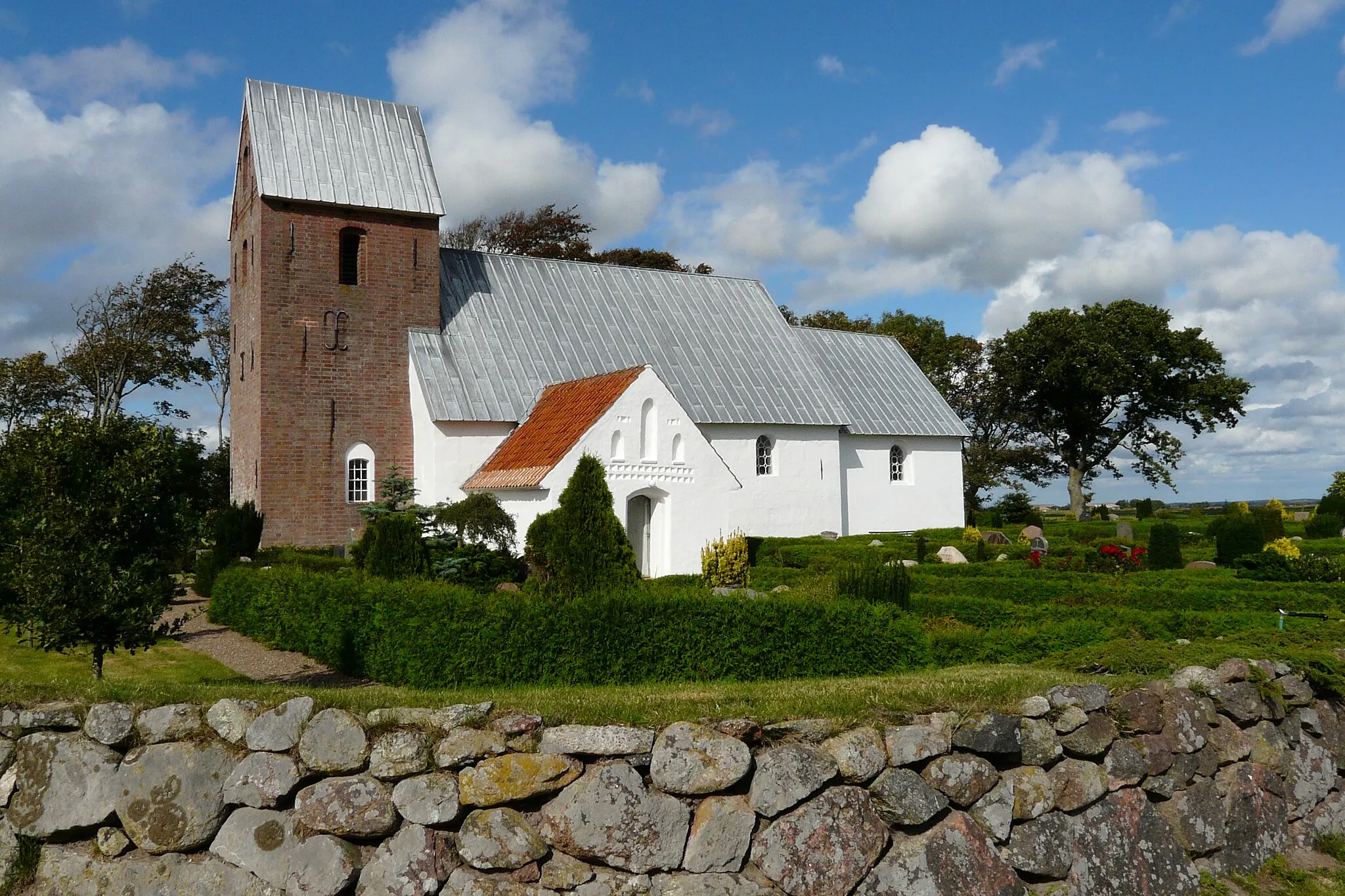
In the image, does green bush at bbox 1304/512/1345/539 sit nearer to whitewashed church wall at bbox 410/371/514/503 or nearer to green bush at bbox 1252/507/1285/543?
green bush at bbox 1252/507/1285/543

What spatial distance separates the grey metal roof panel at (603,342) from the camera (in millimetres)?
19672

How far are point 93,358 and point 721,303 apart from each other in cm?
2166

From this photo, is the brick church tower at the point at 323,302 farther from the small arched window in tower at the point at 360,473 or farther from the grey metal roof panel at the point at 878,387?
the grey metal roof panel at the point at 878,387

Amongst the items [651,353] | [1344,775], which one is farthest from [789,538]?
[1344,775]

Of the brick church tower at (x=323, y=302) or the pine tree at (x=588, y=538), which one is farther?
the brick church tower at (x=323, y=302)

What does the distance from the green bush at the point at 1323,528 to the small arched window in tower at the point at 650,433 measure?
18336 mm

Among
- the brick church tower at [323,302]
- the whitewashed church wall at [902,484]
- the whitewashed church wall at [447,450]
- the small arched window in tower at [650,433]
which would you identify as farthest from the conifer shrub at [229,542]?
the whitewashed church wall at [902,484]

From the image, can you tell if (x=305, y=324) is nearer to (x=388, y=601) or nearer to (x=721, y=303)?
(x=721, y=303)

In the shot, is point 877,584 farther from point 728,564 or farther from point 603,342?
point 603,342

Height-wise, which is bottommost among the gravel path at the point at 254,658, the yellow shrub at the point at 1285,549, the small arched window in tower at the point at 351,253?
the gravel path at the point at 254,658

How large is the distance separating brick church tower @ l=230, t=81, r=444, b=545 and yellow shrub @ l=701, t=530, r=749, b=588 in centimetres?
711

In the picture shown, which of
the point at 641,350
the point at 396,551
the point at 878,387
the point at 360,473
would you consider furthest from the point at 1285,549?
the point at 360,473

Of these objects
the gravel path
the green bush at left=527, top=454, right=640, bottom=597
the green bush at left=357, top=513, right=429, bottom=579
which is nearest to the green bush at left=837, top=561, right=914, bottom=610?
the green bush at left=527, top=454, right=640, bottom=597

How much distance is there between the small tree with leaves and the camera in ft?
24.8
